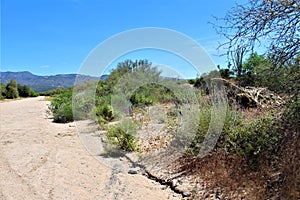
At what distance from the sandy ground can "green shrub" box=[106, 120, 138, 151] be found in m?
0.61

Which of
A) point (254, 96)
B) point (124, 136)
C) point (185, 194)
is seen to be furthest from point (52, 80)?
point (185, 194)

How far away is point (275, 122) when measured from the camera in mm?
3791

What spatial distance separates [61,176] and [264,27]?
3.57m

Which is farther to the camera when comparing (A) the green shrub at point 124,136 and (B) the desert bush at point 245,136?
(A) the green shrub at point 124,136

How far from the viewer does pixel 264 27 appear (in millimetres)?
3693

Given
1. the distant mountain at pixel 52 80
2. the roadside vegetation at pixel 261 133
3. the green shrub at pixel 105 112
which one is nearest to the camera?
the roadside vegetation at pixel 261 133

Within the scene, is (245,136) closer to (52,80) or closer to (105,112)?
(105,112)

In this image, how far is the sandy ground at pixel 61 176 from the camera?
11.8 ft

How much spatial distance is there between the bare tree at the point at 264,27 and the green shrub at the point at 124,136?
2687 mm

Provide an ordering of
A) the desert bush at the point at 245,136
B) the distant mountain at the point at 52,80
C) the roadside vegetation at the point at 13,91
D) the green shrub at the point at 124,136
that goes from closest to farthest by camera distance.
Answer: the desert bush at the point at 245,136 < the green shrub at the point at 124,136 < the distant mountain at the point at 52,80 < the roadside vegetation at the point at 13,91

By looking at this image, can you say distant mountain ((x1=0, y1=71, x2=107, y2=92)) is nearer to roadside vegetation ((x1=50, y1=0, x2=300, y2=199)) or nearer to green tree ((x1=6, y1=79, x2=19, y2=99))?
green tree ((x1=6, y1=79, x2=19, y2=99))

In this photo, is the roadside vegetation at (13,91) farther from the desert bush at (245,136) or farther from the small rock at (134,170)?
the desert bush at (245,136)

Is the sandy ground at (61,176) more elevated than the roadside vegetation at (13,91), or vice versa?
the roadside vegetation at (13,91)

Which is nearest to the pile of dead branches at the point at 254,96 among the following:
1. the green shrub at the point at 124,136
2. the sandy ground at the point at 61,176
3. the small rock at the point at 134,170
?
the green shrub at the point at 124,136
